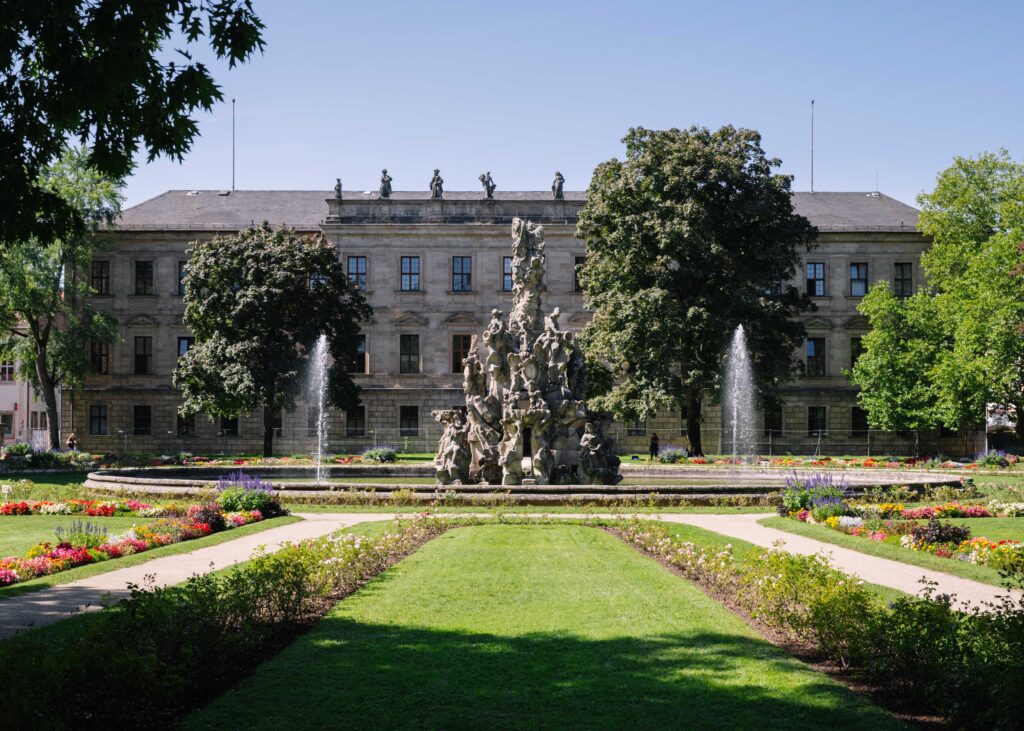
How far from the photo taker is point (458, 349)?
57312 millimetres

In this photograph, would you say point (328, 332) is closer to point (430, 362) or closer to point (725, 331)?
point (430, 362)

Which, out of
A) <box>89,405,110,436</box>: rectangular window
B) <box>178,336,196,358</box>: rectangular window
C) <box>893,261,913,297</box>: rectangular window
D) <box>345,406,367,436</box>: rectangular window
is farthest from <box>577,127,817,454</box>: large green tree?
<box>89,405,110,436</box>: rectangular window

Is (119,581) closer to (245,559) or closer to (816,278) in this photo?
(245,559)

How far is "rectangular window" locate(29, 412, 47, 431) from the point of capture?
2667 inches

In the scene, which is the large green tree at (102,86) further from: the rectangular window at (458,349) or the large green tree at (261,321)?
the rectangular window at (458,349)

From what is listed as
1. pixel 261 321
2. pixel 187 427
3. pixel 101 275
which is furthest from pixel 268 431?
pixel 101 275

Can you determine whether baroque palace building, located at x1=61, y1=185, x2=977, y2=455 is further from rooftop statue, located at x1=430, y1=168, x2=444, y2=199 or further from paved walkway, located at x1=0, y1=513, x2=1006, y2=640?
paved walkway, located at x1=0, y1=513, x2=1006, y2=640

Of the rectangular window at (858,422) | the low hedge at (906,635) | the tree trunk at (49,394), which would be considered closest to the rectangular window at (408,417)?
the tree trunk at (49,394)

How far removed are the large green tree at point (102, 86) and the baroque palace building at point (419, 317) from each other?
4528 centimetres

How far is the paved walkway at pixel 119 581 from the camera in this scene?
10320 mm

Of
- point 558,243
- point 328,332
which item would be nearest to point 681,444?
point 558,243

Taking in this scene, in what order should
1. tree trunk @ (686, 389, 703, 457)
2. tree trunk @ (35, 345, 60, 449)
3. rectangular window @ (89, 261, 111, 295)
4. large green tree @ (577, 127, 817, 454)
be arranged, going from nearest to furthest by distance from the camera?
1. large green tree @ (577, 127, 817, 454)
2. tree trunk @ (686, 389, 703, 457)
3. tree trunk @ (35, 345, 60, 449)
4. rectangular window @ (89, 261, 111, 295)

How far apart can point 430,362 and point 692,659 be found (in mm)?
48806

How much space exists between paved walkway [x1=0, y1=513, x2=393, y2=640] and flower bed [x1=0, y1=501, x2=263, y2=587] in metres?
0.80
